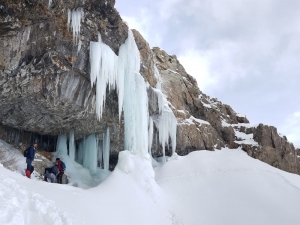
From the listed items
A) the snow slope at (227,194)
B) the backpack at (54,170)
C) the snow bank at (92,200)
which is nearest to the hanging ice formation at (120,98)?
the snow bank at (92,200)

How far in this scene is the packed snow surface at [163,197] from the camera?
6.33 m

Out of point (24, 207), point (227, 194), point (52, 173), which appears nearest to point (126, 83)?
point (52, 173)

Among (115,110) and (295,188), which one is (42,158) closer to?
(115,110)

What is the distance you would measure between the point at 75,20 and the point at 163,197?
29.1 ft

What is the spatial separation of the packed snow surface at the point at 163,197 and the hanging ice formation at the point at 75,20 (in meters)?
6.12

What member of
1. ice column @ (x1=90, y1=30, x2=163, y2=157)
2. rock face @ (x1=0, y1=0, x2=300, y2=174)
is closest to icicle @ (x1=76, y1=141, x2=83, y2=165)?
rock face @ (x1=0, y1=0, x2=300, y2=174)

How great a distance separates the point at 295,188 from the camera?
14.5 meters

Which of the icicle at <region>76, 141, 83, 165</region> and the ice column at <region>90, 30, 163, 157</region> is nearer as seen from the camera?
the ice column at <region>90, 30, 163, 157</region>

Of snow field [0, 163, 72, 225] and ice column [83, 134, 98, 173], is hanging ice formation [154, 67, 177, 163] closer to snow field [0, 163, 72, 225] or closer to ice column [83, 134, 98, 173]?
ice column [83, 134, 98, 173]

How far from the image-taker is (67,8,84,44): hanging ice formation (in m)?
13.0

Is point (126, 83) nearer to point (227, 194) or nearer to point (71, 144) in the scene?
point (71, 144)

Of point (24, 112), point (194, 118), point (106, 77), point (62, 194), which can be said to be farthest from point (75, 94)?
point (194, 118)

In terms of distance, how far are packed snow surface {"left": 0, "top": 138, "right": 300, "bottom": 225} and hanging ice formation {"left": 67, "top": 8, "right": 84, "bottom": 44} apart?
612 centimetres

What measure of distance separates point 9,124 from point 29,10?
20.5 ft
